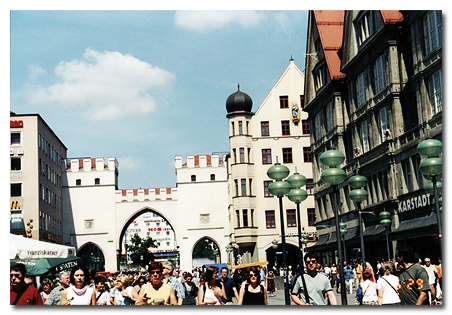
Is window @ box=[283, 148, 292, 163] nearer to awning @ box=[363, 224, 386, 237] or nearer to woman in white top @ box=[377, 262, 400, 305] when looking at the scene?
awning @ box=[363, 224, 386, 237]

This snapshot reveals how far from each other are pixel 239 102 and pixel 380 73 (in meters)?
28.6

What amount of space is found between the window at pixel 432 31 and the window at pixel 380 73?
5.05 m

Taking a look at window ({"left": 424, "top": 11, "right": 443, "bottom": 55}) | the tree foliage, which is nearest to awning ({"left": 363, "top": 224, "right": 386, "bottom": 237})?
window ({"left": 424, "top": 11, "right": 443, "bottom": 55})

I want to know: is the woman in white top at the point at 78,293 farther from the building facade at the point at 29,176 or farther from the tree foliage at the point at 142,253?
the tree foliage at the point at 142,253

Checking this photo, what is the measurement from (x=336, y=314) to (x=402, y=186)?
22.3m

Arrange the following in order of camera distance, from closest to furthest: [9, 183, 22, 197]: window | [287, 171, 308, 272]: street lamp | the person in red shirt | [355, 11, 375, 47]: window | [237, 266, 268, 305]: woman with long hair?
the person in red shirt < [237, 266, 268, 305]: woman with long hair < [287, 171, 308, 272]: street lamp < [355, 11, 375, 47]: window < [9, 183, 22, 197]: window

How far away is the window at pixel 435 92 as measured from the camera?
2644 centimetres

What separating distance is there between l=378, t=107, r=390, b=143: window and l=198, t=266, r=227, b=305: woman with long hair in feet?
75.5

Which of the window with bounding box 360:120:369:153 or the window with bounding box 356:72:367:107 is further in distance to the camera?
the window with bounding box 360:120:369:153

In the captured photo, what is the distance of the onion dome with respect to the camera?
199 feet

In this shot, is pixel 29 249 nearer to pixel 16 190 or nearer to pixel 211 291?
pixel 211 291

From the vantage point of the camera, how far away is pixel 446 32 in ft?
38.7

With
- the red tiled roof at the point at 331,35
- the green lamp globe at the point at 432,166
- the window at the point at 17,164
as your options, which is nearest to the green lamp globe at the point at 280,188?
the green lamp globe at the point at 432,166

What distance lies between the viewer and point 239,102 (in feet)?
199
